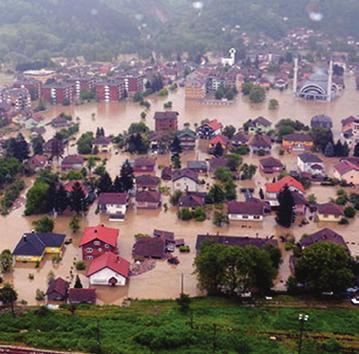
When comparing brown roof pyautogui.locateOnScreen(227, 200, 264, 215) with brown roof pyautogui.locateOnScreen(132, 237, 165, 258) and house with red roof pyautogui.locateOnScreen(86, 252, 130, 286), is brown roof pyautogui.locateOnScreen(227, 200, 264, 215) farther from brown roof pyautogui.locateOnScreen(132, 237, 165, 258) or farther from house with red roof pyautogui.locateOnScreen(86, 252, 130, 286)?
house with red roof pyautogui.locateOnScreen(86, 252, 130, 286)

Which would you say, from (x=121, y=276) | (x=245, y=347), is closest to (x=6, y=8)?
(x=121, y=276)

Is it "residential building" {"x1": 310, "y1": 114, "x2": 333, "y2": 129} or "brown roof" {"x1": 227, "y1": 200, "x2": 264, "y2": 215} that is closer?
"brown roof" {"x1": 227, "y1": 200, "x2": 264, "y2": 215}

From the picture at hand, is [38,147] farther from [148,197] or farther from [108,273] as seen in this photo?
[108,273]

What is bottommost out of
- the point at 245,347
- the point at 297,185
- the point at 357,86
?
the point at 245,347

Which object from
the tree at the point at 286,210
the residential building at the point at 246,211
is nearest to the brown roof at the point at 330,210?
the tree at the point at 286,210

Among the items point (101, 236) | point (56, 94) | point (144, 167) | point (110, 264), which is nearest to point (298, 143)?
point (144, 167)

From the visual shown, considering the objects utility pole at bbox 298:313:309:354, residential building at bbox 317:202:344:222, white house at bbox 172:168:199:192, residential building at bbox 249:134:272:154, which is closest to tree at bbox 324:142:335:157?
residential building at bbox 249:134:272:154

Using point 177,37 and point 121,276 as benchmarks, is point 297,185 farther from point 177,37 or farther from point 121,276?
point 177,37
